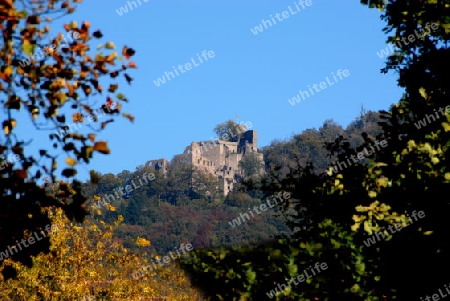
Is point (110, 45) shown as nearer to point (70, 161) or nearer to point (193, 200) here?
point (70, 161)

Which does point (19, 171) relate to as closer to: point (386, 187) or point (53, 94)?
point (53, 94)

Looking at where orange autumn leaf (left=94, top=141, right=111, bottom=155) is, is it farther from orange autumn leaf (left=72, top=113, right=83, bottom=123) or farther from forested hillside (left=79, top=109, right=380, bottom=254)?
forested hillside (left=79, top=109, right=380, bottom=254)

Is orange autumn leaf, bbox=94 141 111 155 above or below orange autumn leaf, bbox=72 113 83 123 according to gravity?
below

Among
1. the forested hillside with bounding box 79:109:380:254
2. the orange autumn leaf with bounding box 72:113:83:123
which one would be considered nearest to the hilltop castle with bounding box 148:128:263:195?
the forested hillside with bounding box 79:109:380:254

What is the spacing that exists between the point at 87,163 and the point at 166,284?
18.2m

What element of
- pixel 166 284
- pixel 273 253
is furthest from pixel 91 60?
pixel 166 284

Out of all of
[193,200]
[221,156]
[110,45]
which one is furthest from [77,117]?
[221,156]

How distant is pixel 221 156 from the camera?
6545 inches

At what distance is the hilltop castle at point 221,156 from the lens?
529 ft

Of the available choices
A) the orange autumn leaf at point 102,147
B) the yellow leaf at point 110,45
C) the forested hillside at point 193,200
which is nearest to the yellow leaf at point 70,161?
the orange autumn leaf at point 102,147

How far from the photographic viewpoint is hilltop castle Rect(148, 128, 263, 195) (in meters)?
161

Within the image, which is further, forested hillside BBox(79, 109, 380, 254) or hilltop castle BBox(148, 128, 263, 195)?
hilltop castle BBox(148, 128, 263, 195)

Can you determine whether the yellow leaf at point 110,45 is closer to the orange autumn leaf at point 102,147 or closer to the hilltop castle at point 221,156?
the orange autumn leaf at point 102,147

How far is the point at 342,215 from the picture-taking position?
1168 centimetres
